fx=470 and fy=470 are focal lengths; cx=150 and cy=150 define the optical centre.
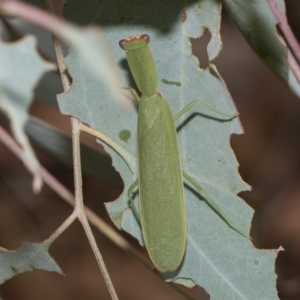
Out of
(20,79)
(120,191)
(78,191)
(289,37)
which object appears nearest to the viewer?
(20,79)

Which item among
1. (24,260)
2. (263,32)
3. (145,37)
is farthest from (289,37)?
(24,260)

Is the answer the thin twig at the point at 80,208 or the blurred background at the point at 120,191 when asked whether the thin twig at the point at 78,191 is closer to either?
the thin twig at the point at 80,208

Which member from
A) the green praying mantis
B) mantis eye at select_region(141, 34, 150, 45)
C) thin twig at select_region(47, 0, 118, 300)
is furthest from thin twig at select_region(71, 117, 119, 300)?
mantis eye at select_region(141, 34, 150, 45)

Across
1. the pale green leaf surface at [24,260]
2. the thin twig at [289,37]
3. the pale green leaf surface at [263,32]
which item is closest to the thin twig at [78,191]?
the pale green leaf surface at [24,260]

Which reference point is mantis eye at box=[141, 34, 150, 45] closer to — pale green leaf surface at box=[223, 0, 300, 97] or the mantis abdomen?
the mantis abdomen

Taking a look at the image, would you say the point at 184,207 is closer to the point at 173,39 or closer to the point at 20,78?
the point at 173,39

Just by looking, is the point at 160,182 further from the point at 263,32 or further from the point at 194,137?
the point at 263,32

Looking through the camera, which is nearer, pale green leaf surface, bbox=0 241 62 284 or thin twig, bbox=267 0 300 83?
thin twig, bbox=267 0 300 83

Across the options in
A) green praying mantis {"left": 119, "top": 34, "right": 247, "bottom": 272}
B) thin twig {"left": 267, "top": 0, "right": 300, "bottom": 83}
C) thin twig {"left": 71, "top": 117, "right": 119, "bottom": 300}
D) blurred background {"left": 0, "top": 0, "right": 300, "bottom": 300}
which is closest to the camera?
thin twig {"left": 267, "top": 0, "right": 300, "bottom": 83}
